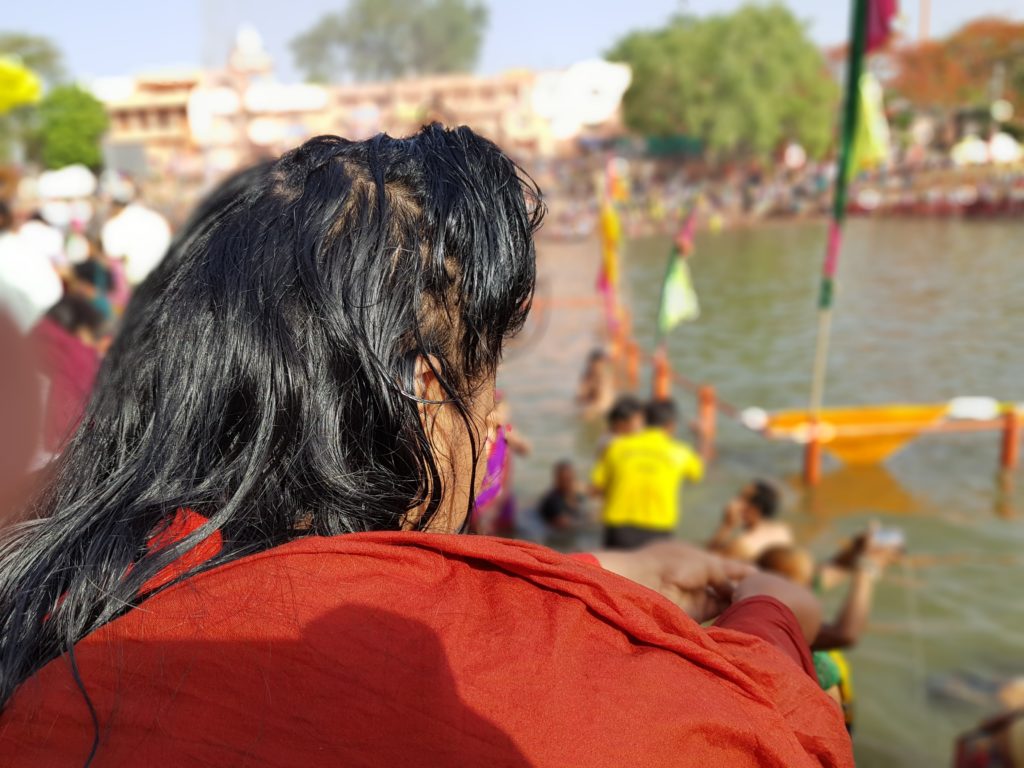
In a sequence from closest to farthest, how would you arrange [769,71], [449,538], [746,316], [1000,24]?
[449,538]
[746,316]
[769,71]
[1000,24]

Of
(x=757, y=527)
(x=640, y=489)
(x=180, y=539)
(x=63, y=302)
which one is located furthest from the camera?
(x=640, y=489)

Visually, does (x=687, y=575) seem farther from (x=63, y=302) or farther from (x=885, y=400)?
(x=885, y=400)

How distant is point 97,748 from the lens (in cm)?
68

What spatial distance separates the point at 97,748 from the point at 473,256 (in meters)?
0.52

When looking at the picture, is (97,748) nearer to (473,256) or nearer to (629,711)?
(629,711)

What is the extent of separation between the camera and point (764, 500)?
4.65 metres

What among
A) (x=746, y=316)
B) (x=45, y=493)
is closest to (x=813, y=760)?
(x=45, y=493)

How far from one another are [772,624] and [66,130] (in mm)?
35064

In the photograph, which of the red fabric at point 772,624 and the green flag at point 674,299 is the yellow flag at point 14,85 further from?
the red fabric at point 772,624

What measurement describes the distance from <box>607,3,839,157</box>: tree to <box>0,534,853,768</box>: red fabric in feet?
124

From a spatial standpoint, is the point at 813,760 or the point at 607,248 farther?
the point at 607,248

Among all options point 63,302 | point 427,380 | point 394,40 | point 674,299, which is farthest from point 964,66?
point 427,380

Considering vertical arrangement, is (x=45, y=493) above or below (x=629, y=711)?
above

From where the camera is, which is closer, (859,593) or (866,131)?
(859,593)
